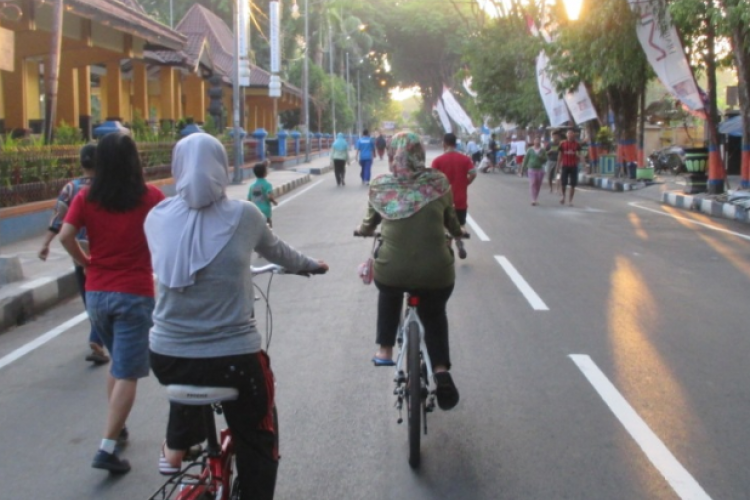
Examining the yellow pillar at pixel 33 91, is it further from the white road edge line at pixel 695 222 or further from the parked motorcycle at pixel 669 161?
the parked motorcycle at pixel 669 161

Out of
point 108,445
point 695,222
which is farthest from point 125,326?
point 695,222

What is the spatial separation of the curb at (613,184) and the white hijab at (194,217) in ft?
86.4

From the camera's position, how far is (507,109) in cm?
4312

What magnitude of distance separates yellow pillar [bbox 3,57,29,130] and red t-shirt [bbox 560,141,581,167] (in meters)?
11.9

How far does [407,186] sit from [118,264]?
1.59m

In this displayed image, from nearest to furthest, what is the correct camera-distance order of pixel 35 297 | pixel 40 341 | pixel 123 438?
pixel 123 438, pixel 40 341, pixel 35 297

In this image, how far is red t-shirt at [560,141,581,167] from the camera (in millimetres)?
20391

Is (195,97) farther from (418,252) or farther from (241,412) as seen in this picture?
(241,412)

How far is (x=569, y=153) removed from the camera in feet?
67.1

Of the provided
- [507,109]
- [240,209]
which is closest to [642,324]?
[240,209]

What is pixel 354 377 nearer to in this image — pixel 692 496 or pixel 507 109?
pixel 692 496

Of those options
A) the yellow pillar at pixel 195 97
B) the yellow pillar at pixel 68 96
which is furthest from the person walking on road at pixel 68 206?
the yellow pillar at pixel 195 97

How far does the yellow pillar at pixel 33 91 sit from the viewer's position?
2384cm

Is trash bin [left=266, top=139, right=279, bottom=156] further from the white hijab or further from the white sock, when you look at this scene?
the white hijab
